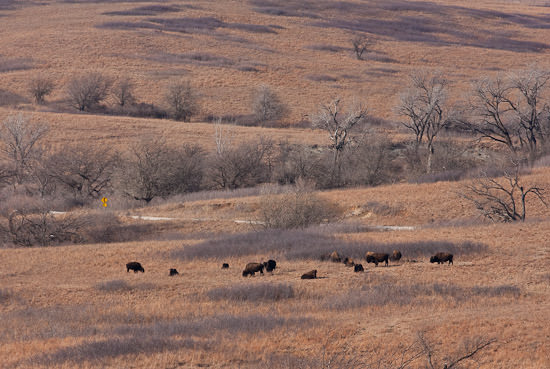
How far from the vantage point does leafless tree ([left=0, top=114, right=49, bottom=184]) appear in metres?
→ 49.7

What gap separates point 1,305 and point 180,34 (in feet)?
276

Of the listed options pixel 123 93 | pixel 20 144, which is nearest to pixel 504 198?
pixel 20 144

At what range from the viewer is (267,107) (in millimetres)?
68250

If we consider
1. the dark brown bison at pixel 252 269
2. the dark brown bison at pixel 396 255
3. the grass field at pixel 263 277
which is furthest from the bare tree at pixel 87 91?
the dark brown bison at pixel 396 255

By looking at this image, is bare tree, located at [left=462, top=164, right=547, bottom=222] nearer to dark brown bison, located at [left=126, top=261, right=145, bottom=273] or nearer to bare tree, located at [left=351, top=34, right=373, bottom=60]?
dark brown bison, located at [left=126, top=261, right=145, bottom=273]

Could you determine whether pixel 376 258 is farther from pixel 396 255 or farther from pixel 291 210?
pixel 291 210

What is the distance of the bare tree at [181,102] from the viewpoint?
6900 centimetres

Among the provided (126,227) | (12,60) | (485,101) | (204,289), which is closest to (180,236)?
(126,227)

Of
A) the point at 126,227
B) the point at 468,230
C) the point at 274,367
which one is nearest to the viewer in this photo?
the point at 274,367

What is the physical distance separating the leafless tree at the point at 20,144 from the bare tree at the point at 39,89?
17467mm

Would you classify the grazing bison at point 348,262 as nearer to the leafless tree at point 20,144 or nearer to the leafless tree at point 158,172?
the leafless tree at point 158,172

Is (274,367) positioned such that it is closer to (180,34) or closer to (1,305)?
(1,305)

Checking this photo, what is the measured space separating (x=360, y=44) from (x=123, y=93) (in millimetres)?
42401

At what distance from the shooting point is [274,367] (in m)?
10.9
